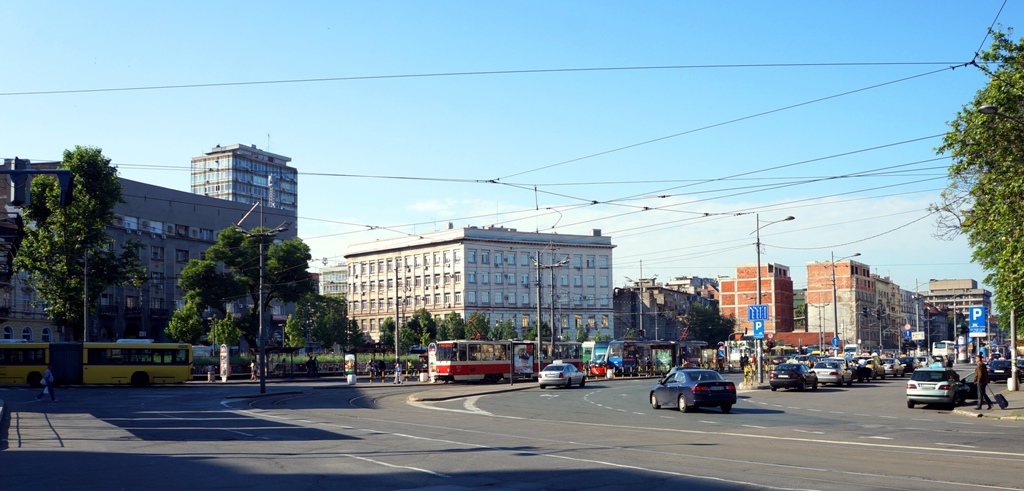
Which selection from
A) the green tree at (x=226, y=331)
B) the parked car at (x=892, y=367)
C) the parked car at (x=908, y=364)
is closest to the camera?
the parked car at (x=892, y=367)

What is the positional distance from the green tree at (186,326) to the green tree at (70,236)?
16.0m

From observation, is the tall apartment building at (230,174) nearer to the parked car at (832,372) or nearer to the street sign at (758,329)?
the parked car at (832,372)

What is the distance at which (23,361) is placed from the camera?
55281 mm

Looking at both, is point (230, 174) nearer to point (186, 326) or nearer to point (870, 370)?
point (186, 326)

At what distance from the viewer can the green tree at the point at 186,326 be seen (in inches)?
3147

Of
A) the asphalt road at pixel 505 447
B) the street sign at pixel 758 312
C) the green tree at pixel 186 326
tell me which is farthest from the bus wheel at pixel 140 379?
the street sign at pixel 758 312

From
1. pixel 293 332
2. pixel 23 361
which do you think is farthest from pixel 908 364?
pixel 23 361

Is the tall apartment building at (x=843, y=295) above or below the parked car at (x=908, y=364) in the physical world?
above

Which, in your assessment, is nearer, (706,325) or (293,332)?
(293,332)

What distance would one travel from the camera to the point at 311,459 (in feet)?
57.2

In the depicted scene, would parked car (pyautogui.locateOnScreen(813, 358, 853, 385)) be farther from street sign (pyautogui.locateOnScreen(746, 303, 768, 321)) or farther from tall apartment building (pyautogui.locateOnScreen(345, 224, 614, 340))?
tall apartment building (pyautogui.locateOnScreen(345, 224, 614, 340))

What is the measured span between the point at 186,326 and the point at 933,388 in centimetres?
6132

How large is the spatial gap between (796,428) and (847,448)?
627cm

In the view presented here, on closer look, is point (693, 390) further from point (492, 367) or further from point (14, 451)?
point (492, 367)
